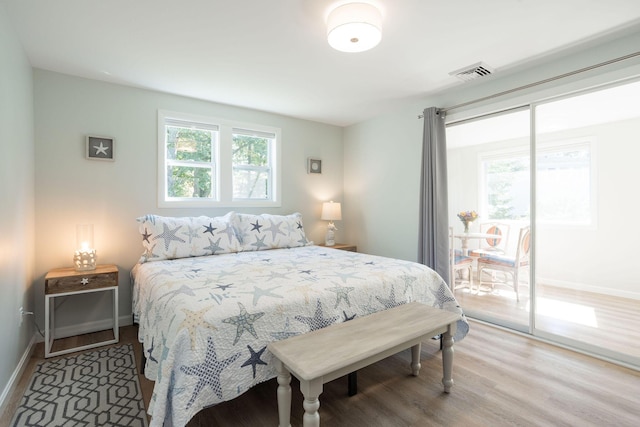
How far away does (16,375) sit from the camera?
212 cm

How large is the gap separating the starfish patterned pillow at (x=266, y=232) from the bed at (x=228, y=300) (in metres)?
0.12

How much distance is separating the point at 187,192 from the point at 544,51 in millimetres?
3656

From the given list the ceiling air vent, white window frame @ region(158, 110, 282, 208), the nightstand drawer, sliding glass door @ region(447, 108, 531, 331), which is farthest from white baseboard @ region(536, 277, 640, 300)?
the nightstand drawer

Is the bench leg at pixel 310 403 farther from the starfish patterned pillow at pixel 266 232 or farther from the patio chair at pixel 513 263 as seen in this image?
the patio chair at pixel 513 263

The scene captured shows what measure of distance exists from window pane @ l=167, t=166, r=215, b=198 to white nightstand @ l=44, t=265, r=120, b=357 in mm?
1078

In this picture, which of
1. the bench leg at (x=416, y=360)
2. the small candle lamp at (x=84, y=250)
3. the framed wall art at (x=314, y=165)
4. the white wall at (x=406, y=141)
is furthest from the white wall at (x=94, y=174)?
the bench leg at (x=416, y=360)

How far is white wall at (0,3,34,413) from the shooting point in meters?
1.91

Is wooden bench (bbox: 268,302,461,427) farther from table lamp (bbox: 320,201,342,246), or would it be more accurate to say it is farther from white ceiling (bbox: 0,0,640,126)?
table lamp (bbox: 320,201,342,246)

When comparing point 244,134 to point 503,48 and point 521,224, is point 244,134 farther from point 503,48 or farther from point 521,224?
point 521,224

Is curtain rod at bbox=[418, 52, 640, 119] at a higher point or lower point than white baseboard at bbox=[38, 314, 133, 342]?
higher

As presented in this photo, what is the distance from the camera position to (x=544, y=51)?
99.3 inches

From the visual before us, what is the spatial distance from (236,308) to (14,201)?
1.85m

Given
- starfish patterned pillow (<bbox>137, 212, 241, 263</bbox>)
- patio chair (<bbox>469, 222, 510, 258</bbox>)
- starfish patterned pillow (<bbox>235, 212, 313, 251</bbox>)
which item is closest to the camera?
starfish patterned pillow (<bbox>137, 212, 241, 263</bbox>)

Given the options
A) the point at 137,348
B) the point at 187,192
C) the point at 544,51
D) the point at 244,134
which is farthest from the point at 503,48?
the point at 137,348
